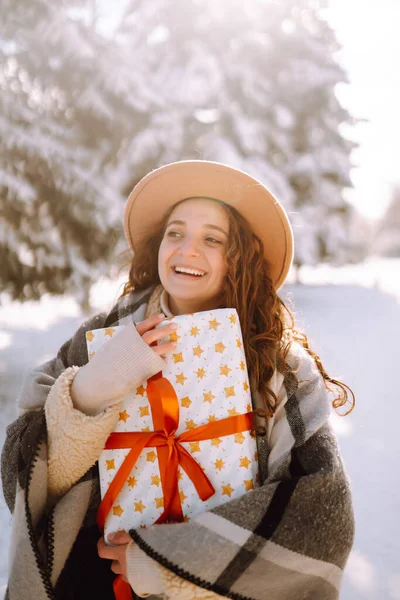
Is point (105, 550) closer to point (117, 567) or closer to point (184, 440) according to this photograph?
point (117, 567)

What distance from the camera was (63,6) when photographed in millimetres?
5430

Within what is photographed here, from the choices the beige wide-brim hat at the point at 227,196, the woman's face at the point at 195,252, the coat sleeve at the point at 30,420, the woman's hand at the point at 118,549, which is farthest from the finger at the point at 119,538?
the beige wide-brim hat at the point at 227,196

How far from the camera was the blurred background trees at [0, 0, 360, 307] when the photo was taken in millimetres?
5074

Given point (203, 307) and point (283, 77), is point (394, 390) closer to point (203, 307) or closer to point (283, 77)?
point (203, 307)

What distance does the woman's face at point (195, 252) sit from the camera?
161cm

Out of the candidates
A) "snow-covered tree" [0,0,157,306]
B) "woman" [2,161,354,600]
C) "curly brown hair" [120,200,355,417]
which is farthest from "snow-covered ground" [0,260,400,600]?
"snow-covered tree" [0,0,157,306]

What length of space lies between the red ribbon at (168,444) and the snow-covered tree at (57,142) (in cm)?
401

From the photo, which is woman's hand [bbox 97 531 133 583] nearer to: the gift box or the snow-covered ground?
the gift box

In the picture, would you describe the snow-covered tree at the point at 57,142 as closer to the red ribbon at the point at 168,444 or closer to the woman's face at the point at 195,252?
the woman's face at the point at 195,252

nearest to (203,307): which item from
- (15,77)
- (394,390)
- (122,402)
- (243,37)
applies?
(122,402)

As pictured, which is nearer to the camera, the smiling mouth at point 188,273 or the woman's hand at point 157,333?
the woman's hand at point 157,333

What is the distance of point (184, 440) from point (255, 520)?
0.27m

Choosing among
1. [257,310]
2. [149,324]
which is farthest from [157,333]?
[257,310]

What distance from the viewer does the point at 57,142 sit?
5234mm
